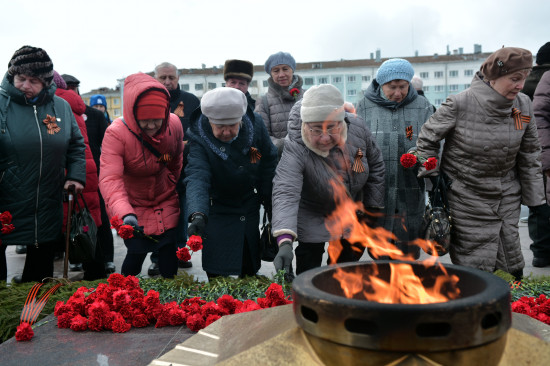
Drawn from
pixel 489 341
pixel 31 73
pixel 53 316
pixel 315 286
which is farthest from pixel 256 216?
pixel 489 341

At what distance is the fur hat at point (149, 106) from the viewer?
402 cm

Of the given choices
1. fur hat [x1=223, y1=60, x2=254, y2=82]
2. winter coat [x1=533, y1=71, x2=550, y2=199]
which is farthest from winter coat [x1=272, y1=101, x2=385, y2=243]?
fur hat [x1=223, y1=60, x2=254, y2=82]

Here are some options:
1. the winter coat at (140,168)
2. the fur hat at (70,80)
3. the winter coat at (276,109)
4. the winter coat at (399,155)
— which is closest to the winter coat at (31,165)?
the winter coat at (140,168)

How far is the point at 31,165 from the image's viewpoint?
14.1 ft

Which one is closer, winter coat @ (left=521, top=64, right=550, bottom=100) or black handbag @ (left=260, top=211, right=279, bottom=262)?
black handbag @ (left=260, top=211, right=279, bottom=262)

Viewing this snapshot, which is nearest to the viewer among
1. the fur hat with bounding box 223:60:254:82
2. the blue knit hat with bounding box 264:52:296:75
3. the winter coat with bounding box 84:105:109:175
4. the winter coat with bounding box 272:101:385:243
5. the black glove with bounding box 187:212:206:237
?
the black glove with bounding box 187:212:206:237

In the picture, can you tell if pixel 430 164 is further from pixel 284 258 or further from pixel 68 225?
pixel 68 225

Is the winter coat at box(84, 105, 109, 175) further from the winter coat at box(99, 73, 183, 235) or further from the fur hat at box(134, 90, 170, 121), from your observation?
the fur hat at box(134, 90, 170, 121)

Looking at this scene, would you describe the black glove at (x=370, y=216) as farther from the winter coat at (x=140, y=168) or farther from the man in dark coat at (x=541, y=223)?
the man in dark coat at (x=541, y=223)

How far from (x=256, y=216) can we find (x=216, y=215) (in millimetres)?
332

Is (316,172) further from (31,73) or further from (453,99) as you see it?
(31,73)

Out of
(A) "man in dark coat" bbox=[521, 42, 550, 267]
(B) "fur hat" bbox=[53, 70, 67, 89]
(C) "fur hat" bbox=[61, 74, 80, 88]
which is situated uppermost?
(C) "fur hat" bbox=[61, 74, 80, 88]

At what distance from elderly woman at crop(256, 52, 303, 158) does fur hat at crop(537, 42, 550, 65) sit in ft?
9.42

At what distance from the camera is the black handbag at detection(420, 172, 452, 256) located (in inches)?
153
